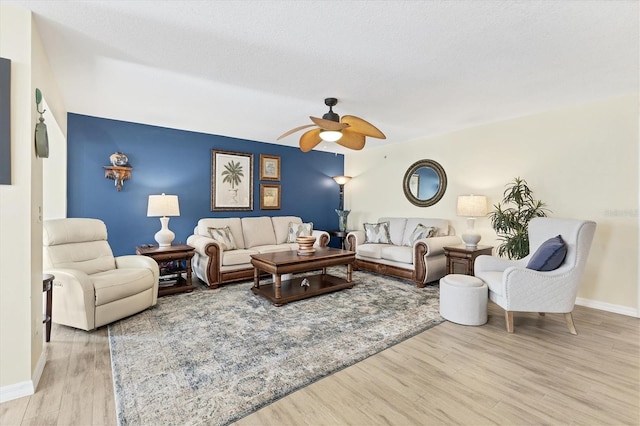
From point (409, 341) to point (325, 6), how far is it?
2.66 metres

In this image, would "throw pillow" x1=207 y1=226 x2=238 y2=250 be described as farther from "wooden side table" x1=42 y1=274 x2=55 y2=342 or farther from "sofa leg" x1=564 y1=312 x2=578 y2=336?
"sofa leg" x1=564 y1=312 x2=578 y2=336

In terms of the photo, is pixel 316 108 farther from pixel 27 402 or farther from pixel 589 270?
pixel 589 270

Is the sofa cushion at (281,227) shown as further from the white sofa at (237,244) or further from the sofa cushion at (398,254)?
the sofa cushion at (398,254)

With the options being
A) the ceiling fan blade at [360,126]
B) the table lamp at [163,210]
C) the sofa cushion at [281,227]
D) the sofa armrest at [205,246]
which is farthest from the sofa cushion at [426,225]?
the table lamp at [163,210]

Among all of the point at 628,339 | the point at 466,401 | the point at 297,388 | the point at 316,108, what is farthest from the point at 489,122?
the point at 297,388

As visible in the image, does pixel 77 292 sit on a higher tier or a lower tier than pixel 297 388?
higher

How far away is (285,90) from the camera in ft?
10.6

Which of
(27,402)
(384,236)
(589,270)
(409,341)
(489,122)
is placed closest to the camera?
(27,402)

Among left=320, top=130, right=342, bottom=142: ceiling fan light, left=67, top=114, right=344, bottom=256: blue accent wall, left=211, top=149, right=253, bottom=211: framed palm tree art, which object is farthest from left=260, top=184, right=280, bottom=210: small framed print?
left=320, top=130, right=342, bottom=142: ceiling fan light

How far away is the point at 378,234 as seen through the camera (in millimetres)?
5508

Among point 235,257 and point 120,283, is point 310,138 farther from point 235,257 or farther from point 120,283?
point 120,283

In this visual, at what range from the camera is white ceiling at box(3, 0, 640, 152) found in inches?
76.2

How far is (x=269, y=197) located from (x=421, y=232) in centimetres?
296

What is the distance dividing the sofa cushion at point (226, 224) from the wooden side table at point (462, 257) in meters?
→ 3.29
